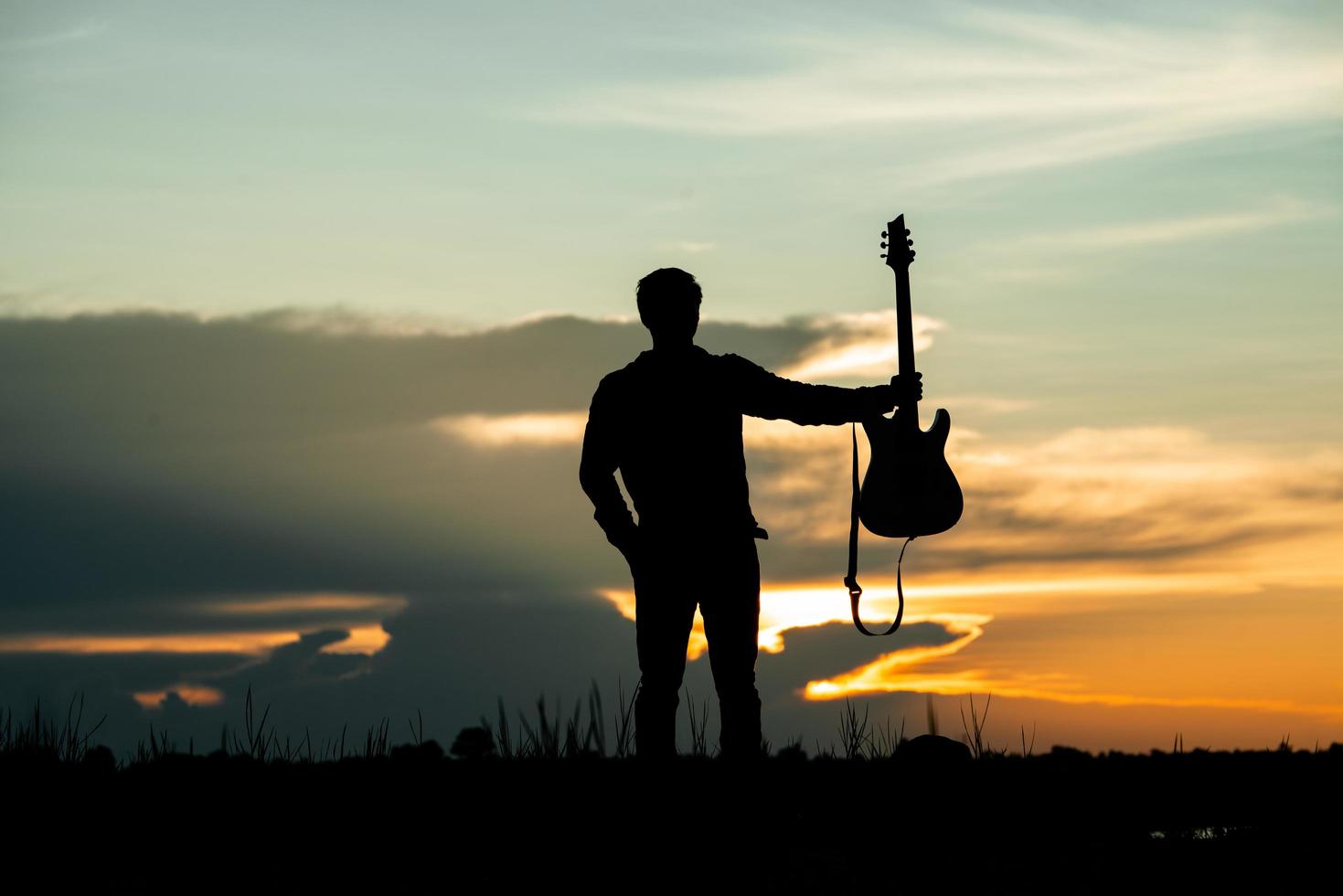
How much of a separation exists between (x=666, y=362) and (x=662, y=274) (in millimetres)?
468

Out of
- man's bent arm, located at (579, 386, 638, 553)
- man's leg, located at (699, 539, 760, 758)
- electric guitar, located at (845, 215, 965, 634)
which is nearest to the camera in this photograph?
man's leg, located at (699, 539, 760, 758)

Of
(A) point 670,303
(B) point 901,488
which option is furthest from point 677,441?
(B) point 901,488

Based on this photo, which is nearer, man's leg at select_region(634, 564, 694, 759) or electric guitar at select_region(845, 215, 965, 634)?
man's leg at select_region(634, 564, 694, 759)

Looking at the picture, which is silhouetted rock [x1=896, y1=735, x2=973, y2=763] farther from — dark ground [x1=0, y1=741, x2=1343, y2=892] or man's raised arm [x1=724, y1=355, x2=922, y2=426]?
man's raised arm [x1=724, y1=355, x2=922, y2=426]

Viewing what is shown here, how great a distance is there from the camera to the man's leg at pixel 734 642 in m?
7.59

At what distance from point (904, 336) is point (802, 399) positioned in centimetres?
100

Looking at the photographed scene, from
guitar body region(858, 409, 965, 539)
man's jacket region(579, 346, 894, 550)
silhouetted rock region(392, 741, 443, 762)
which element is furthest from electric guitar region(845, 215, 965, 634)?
silhouetted rock region(392, 741, 443, 762)

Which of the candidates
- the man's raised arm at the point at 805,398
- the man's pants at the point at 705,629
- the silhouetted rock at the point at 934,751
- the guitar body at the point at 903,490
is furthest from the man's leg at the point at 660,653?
the silhouetted rock at the point at 934,751

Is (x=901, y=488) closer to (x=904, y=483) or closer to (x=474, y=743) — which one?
(x=904, y=483)

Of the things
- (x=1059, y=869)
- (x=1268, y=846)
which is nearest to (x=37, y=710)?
(x=1059, y=869)

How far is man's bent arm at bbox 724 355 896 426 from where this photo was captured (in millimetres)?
7918

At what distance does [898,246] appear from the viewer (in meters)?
8.98

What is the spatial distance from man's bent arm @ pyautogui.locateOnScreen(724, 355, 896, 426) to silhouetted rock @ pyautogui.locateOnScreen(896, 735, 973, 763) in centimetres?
251

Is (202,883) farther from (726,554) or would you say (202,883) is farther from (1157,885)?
(1157,885)
